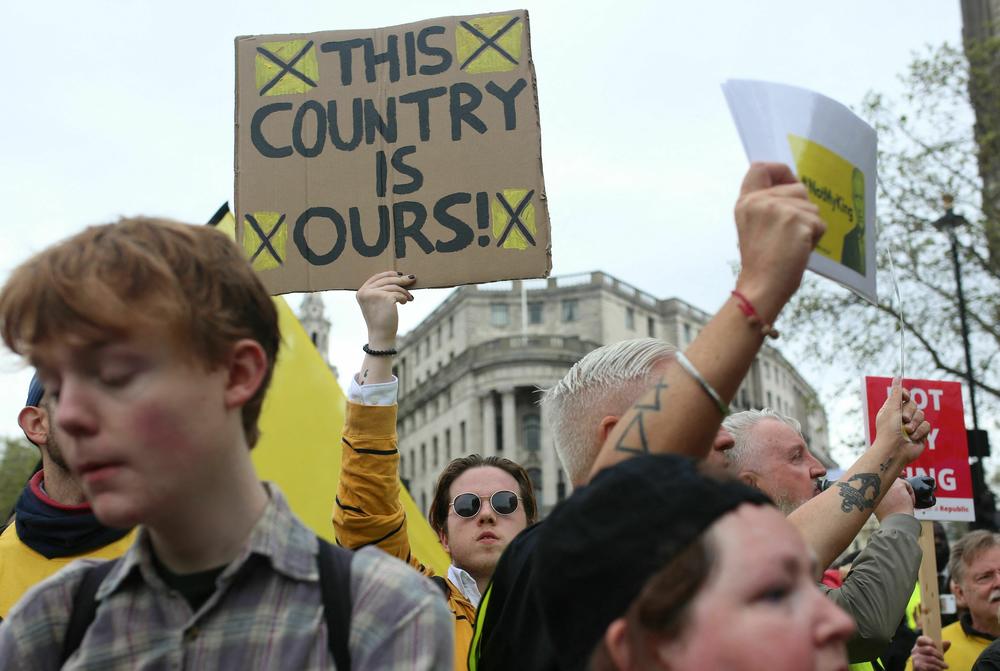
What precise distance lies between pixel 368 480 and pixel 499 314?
71.3 m

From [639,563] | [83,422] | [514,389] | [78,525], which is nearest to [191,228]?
[83,422]

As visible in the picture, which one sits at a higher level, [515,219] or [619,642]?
[515,219]

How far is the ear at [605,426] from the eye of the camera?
2.27 m

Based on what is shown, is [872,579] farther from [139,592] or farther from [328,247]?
[139,592]

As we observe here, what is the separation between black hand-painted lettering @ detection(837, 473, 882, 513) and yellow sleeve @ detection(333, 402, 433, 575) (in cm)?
115

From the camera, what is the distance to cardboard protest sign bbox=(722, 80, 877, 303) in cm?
189

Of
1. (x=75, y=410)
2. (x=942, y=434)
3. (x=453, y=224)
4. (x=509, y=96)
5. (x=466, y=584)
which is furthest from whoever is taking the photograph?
(x=942, y=434)

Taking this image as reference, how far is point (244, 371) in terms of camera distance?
166cm

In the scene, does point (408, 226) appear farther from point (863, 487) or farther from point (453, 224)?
point (863, 487)

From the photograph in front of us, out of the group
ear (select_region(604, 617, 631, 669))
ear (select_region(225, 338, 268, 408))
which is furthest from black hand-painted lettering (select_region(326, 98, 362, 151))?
ear (select_region(604, 617, 631, 669))

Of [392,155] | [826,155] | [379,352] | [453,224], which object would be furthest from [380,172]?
[826,155]

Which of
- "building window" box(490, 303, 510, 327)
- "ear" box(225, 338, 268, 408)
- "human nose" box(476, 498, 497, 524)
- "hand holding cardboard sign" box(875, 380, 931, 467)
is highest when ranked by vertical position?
"building window" box(490, 303, 510, 327)

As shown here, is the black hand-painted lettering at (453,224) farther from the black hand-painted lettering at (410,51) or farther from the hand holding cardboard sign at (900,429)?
the hand holding cardboard sign at (900,429)

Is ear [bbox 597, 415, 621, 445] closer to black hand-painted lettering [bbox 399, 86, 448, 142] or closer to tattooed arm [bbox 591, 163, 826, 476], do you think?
tattooed arm [bbox 591, 163, 826, 476]
